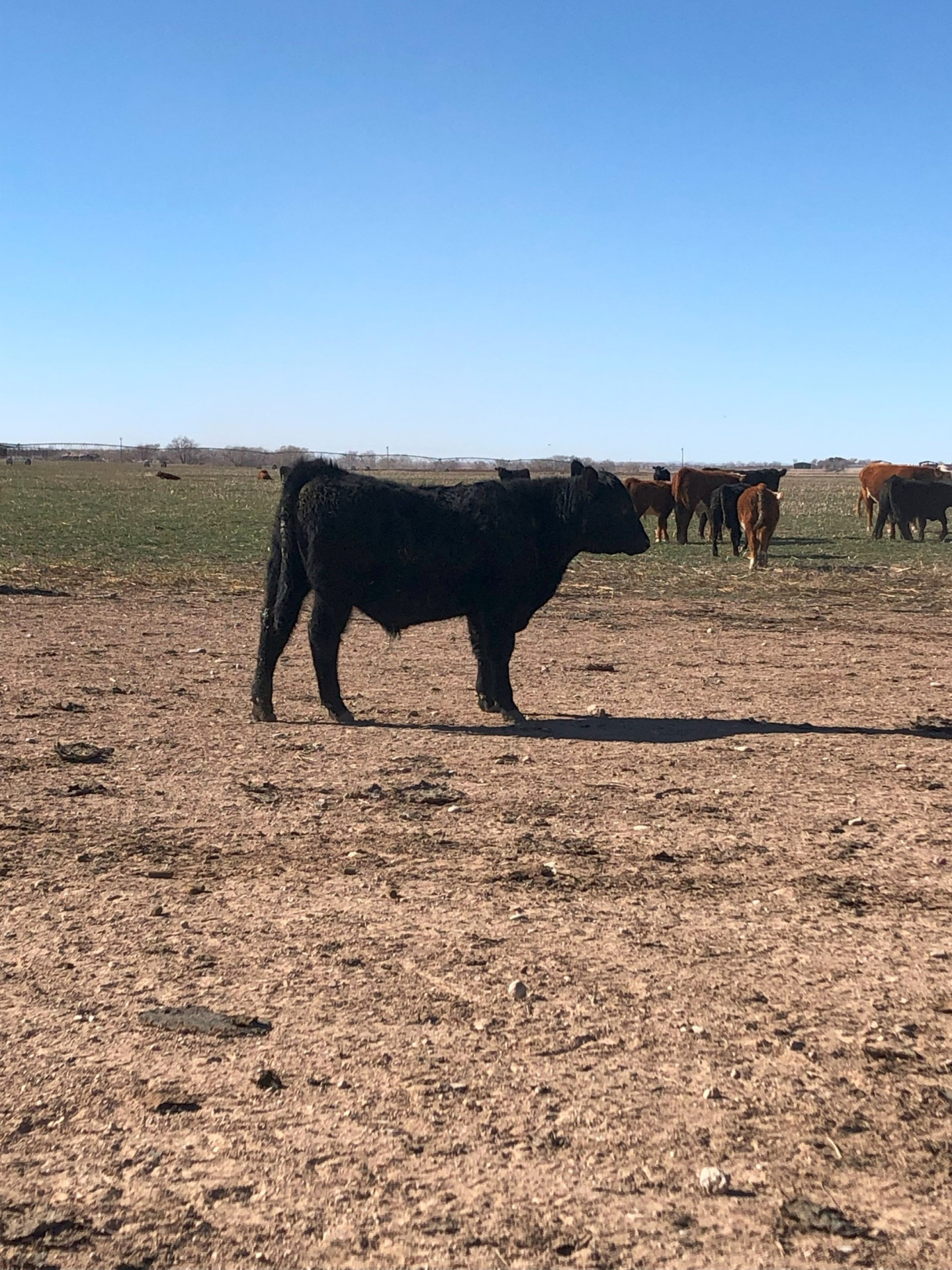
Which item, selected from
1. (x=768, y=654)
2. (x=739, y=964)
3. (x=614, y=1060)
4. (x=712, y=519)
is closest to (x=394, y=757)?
(x=739, y=964)

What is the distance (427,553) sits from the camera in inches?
357

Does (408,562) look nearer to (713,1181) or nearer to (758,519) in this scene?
(713,1181)

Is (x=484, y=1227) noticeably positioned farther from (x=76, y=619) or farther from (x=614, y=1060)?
(x=76, y=619)

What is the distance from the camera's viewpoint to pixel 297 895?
515 cm

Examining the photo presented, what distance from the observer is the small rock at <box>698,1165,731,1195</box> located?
121 inches

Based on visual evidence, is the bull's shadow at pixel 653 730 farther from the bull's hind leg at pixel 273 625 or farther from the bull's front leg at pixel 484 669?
the bull's hind leg at pixel 273 625

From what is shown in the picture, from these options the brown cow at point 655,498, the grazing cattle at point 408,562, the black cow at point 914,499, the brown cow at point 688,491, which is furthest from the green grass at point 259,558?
the grazing cattle at point 408,562

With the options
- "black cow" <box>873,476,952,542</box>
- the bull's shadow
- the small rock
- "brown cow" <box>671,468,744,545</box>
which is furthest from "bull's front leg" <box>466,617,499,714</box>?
"black cow" <box>873,476,952,542</box>

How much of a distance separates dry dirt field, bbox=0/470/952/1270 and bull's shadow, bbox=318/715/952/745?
2.2 inches

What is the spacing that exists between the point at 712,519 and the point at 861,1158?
881 inches

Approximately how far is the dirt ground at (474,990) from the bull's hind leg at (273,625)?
315 mm

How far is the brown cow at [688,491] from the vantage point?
90.9 feet

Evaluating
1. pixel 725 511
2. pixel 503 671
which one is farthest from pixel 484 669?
pixel 725 511

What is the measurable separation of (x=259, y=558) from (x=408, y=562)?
42.2 feet
